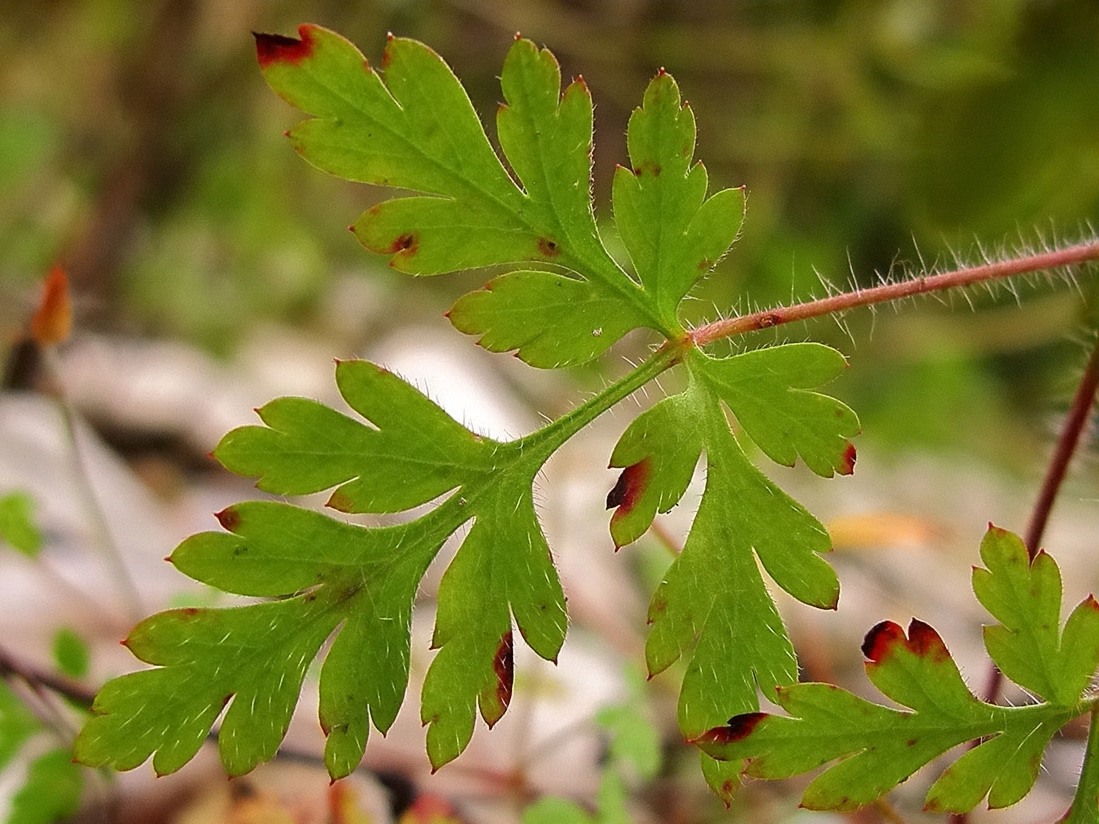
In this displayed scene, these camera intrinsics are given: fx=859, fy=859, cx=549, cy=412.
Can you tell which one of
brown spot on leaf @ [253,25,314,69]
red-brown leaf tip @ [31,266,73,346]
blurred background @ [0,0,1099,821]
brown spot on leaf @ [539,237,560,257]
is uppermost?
brown spot on leaf @ [253,25,314,69]

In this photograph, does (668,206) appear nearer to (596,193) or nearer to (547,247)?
(547,247)

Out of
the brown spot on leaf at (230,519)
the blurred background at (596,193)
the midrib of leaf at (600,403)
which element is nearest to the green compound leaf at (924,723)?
the midrib of leaf at (600,403)

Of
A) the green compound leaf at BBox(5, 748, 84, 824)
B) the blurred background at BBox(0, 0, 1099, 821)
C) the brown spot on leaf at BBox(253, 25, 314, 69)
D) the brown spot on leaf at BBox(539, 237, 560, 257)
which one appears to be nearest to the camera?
the brown spot on leaf at BBox(253, 25, 314, 69)

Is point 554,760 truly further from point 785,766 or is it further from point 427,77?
point 427,77

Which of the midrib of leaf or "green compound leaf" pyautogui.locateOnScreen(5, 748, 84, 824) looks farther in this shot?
"green compound leaf" pyautogui.locateOnScreen(5, 748, 84, 824)

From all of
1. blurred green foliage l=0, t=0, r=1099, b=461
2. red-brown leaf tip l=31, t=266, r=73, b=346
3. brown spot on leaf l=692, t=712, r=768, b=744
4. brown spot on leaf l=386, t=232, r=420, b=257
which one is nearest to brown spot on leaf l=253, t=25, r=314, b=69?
brown spot on leaf l=386, t=232, r=420, b=257

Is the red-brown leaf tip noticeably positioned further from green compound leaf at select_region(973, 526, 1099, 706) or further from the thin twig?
green compound leaf at select_region(973, 526, 1099, 706)

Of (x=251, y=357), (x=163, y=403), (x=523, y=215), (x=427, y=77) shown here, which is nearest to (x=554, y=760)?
(x=523, y=215)
